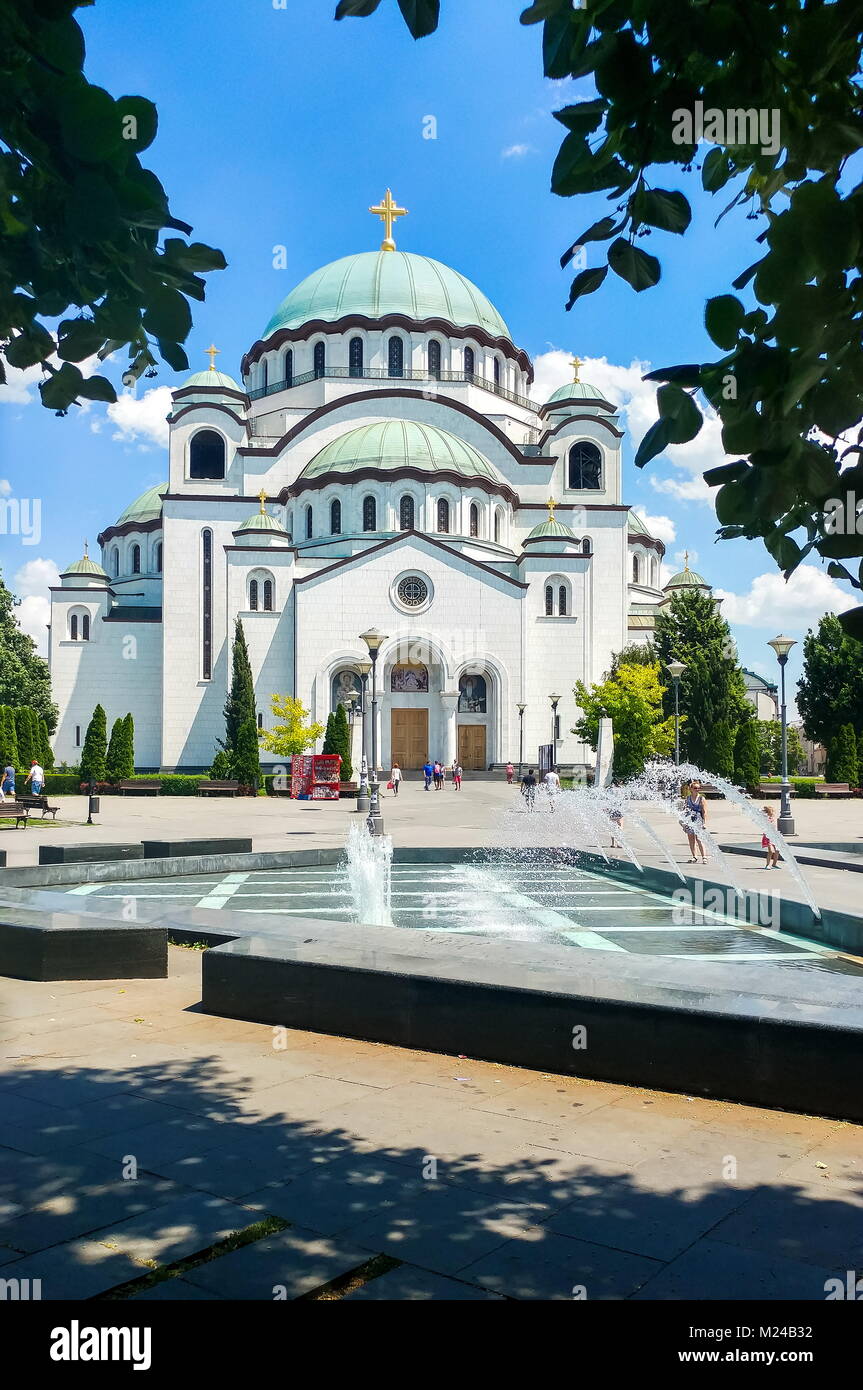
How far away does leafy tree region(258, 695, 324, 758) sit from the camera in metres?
41.9

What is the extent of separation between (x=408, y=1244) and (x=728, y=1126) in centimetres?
176

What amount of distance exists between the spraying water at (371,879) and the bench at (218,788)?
22.4 meters

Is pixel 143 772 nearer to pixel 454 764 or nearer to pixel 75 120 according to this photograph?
pixel 454 764

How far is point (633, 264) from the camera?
9.37ft


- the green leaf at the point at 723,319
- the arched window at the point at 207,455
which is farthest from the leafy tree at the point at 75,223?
the arched window at the point at 207,455

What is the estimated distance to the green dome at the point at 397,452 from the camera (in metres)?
46.9

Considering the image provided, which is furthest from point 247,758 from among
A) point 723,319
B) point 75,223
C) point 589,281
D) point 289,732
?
point 723,319

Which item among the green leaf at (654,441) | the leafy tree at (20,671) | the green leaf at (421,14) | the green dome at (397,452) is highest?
the green dome at (397,452)

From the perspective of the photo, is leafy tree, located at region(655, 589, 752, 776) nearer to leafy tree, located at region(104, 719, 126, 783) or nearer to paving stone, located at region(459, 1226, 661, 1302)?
leafy tree, located at region(104, 719, 126, 783)

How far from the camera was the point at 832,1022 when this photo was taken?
4.57 meters

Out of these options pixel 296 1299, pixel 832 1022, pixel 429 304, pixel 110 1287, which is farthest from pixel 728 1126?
pixel 429 304

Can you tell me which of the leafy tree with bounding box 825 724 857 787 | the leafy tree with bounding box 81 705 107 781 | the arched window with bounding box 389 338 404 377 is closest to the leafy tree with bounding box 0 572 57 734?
the leafy tree with bounding box 81 705 107 781

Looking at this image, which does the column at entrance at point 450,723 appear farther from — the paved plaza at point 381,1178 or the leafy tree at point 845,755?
the paved plaza at point 381,1178

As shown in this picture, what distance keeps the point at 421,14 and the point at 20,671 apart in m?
41.9
